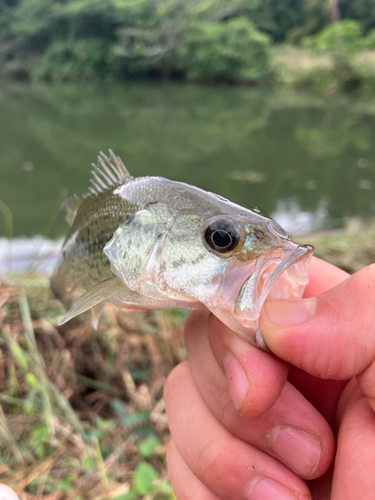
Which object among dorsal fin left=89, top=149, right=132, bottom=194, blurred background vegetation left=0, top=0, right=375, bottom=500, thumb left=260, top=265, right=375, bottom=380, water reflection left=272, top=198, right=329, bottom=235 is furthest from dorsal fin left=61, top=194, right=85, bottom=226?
water reflection left=272, top=198, right=329, bottom=235

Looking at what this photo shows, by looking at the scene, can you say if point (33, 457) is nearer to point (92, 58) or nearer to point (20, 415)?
point (20, 415)

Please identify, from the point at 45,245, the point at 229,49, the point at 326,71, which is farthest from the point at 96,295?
the point at 229,49

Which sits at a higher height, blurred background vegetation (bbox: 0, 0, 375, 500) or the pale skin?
the pale skin

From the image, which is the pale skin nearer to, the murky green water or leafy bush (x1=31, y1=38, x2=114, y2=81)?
the murky green water

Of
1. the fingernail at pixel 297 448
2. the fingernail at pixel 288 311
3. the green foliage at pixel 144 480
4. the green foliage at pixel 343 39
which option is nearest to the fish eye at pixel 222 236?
the fingernail at pixel 288 311

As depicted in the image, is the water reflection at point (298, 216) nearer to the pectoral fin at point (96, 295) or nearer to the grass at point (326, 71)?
the pectoral fin at point (96, 295)

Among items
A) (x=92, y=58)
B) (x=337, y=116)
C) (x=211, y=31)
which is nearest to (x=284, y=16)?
(x=211, y=31)
